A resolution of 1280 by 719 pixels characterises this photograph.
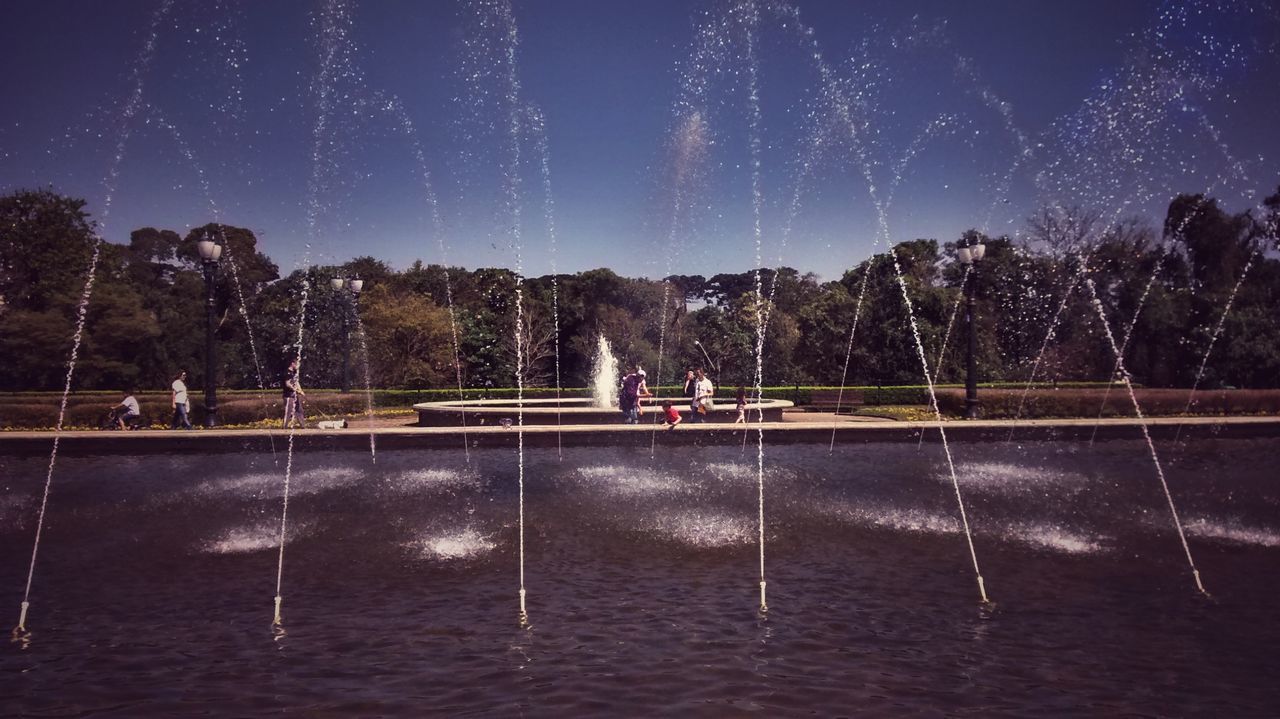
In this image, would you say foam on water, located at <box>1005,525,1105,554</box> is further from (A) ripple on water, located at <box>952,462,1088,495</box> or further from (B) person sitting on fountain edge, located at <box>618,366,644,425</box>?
(B) person sitting on fountain edge, located at <box>618,366,644,425</box>

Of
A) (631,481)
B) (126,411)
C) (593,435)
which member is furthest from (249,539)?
(126,411)

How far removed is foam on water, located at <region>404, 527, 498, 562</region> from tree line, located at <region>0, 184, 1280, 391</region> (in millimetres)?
23044

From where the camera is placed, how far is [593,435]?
56.2 ft

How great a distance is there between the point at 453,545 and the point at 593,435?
838 centimetres

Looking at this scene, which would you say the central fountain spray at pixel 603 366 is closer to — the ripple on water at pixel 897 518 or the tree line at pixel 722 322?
the tree line at pixel 722 322

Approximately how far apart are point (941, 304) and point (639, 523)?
1118 inches

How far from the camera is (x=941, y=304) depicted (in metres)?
34.8

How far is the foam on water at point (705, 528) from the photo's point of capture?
29.3ft

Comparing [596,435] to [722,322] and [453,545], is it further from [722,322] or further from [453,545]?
[722,322]

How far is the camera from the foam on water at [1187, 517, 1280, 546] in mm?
8920

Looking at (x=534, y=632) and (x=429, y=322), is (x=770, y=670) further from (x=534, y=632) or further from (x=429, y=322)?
(x=429, y=322)

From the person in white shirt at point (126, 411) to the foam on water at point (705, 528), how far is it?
1620 cm

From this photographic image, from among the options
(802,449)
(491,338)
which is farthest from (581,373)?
(802,449)

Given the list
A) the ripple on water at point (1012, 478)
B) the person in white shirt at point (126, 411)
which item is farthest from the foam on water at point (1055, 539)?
the person in white shirt at point (126, 411)
